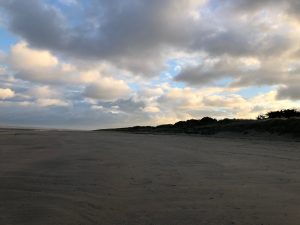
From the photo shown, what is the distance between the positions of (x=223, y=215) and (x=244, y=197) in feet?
3.14

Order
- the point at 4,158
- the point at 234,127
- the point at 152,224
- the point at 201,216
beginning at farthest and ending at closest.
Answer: the point at 234,127 < the point at 4,158 < the point at 201,216 < the point at 152,224

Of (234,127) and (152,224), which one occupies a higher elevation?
(234,127)

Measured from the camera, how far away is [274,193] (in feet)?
18.0

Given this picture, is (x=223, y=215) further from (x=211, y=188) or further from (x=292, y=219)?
(x=211, y=188)

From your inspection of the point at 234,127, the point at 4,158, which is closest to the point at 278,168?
the point at 4,158

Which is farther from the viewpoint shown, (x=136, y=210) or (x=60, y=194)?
(x=60, y=194)

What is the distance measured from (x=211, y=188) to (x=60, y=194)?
2350 millimetres

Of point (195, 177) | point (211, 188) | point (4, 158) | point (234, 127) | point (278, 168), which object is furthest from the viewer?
point (234, 127)

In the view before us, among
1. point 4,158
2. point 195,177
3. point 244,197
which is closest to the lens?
point 244,197

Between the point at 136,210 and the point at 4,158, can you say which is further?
the point at 4,158

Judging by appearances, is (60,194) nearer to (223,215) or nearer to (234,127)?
(223,215)

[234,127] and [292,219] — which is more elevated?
[234,127]

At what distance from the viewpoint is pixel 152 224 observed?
13.2 ft

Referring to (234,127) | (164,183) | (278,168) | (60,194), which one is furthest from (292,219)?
(234,127)
